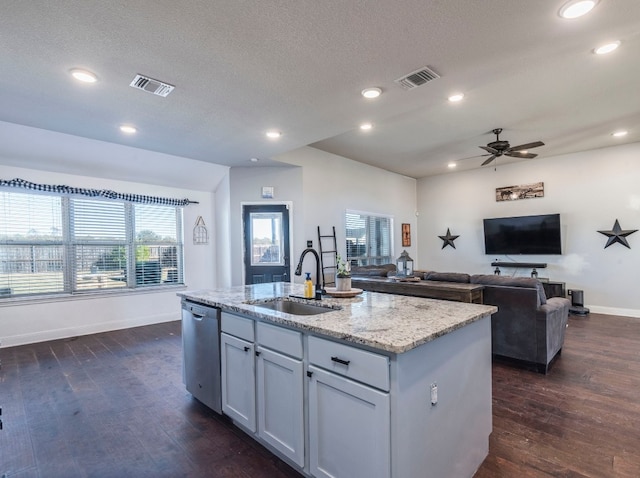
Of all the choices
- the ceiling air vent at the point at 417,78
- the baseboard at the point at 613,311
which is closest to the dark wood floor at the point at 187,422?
the baseboard at the point at 613,311

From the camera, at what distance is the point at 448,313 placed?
191cm

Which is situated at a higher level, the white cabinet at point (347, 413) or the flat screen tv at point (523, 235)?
the flat screen tv at point (523, 235)

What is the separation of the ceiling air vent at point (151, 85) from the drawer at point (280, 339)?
2.16 meters

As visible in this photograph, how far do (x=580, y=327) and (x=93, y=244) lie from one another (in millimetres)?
7707

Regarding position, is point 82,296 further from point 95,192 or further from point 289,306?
point 289,306

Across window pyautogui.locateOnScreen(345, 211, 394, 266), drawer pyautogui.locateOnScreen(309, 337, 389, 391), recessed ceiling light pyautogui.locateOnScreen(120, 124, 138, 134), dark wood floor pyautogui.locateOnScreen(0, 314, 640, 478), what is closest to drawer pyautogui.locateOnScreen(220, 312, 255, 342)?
drawer pyautogui.locateOnScreen(309, 337, 389, 391)

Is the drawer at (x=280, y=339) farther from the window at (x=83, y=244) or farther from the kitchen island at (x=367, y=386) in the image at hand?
the window at (x=83, y=244)

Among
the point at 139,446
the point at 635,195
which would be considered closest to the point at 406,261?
the point at 139,446

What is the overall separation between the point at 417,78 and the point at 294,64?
103 centimetres

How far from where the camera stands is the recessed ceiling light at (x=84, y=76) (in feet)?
8.26

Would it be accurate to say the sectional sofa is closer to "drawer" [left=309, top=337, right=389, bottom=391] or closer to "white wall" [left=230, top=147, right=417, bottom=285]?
"drawer" [left=309, top=337, right=389, bottom=391]

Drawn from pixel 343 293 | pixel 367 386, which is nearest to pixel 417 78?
pixel 343 293

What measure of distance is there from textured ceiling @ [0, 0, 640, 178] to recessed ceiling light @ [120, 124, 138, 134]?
0.35 feet

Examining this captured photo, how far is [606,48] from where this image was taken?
8.72ft
